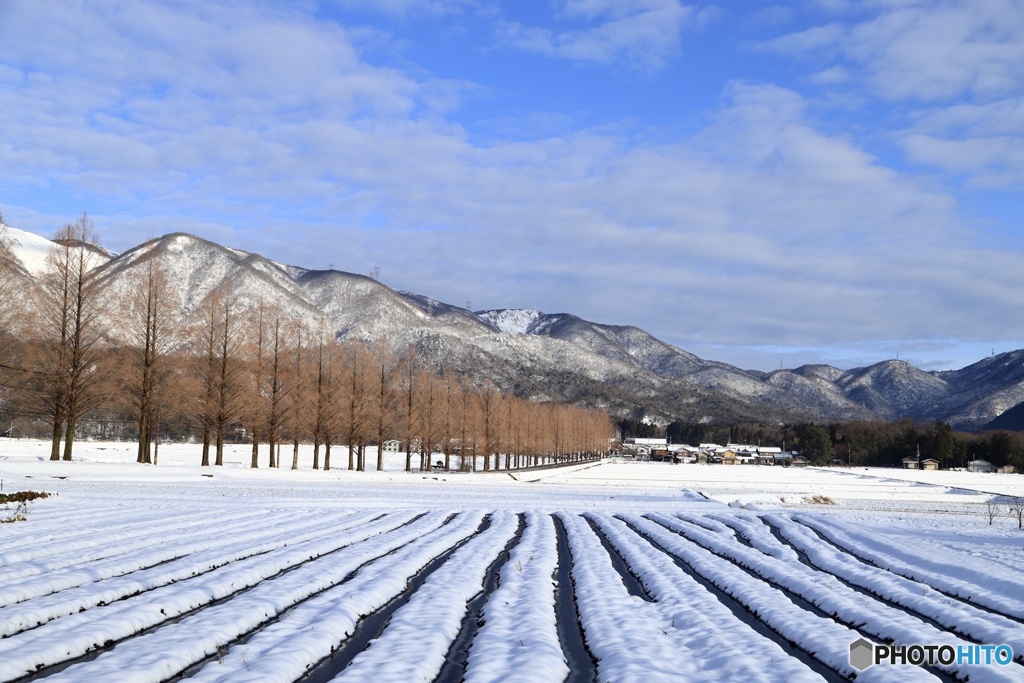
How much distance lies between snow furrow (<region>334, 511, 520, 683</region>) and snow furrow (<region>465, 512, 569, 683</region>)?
0.36 meters

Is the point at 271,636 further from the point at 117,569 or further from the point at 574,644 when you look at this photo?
the point at 117,569

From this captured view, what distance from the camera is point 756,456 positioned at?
185750 mm

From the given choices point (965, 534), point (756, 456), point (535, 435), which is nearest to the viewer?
point (965, 534)

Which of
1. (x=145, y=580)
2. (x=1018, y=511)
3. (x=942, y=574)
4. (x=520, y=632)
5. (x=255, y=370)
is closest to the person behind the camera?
(x=520, y=632)

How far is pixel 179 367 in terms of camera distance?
129 ft

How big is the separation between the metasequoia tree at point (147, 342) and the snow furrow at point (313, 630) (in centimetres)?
2882

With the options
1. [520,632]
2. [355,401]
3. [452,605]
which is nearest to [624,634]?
[520,632]

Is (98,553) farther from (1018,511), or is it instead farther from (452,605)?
(1018,511)

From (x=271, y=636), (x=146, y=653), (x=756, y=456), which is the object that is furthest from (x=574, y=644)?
(x=756, y=456)

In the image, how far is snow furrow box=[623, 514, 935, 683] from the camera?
7367 mm

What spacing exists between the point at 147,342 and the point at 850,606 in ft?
117

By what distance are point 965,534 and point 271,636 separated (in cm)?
2030

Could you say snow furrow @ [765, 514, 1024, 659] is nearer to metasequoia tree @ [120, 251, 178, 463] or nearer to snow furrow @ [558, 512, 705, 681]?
snow furrow @ [558, 512, 705, 681]

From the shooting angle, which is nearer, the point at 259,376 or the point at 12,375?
the point at 12,375
